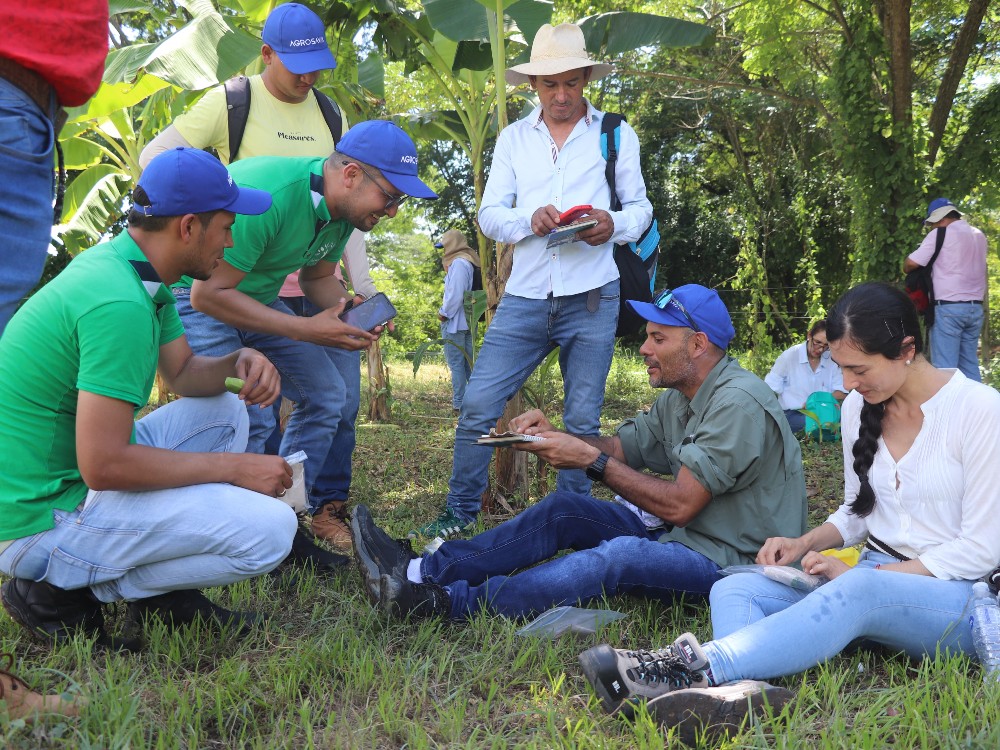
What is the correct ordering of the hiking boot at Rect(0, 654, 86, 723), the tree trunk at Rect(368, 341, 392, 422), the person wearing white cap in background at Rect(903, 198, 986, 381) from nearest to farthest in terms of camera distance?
the hiking boot at Rect(0, 654, 86, 723)
the person wearing white cap in background at Rect(903, 198, 986, 381)
the tree trunk at Rect(368, 341, 392, 422)

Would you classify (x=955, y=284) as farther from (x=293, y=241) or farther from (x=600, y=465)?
(x=293, y=241)

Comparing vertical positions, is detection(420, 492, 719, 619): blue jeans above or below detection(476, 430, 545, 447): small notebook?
below

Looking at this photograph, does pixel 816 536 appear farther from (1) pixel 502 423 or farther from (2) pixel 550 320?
(1) pixel 502 423

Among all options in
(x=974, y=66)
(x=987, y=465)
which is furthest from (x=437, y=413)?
(x=974, y=66)

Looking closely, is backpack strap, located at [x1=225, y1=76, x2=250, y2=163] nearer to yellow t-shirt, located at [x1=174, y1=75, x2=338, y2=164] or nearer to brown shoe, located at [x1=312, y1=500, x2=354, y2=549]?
yellow t-shirt, located at [x1=174, y1=75, x2=338, y2=164]

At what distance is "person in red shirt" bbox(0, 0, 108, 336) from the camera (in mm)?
2135

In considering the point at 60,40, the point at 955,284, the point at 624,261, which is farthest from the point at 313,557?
the point at 955,284

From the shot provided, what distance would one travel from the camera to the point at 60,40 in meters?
2.21

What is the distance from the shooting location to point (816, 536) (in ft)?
10.0

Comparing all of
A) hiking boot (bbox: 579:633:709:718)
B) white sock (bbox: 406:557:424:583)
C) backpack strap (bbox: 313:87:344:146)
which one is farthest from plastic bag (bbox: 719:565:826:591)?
backpack strap (bbox: 313:87:344:146)

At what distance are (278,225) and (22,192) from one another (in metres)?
1.42

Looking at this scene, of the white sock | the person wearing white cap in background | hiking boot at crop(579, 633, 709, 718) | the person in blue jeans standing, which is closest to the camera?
hiking boot at crop(579, 633, 709, 718)

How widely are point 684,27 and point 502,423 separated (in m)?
3.34

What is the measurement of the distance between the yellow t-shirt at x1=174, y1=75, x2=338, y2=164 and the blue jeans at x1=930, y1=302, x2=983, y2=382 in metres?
6.51
